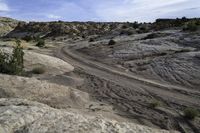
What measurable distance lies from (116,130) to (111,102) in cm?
945

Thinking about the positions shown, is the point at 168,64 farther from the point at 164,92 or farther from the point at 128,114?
the point at 128,114

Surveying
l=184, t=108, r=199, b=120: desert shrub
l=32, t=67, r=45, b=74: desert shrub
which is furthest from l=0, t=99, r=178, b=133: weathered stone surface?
l=32, t=67, r=45, b=74: desert shrub

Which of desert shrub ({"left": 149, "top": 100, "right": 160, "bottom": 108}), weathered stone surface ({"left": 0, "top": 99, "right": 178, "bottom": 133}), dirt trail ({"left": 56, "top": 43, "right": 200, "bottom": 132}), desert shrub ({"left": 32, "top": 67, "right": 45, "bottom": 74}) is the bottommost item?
dirt trail ({"left": 56, "top": 43, "right": 200, "bottom": 132})

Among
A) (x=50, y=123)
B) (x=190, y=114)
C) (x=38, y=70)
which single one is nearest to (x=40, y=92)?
(x=190, y=114)

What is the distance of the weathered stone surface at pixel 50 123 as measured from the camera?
415 inches

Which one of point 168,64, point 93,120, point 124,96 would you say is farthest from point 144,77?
point 93,120

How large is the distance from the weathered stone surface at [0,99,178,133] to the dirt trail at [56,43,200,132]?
553 cm

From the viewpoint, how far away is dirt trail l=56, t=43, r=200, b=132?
1741 cm

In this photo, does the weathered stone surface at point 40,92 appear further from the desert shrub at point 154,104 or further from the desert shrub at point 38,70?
the desert shrub at point 38,70

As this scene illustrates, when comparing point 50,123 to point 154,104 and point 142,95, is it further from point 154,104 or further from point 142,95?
point 142,95

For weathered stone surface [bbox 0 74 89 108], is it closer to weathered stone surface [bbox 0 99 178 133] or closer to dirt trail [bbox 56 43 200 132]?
dirt trail [bbox 56 43 200 132]

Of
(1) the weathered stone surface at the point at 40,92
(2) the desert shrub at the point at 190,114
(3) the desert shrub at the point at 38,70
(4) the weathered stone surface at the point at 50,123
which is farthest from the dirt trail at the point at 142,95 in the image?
(4) the weathered stone surface at the point at 50,123

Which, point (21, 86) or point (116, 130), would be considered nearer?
point (116, 130)

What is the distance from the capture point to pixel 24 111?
38.8 feet
